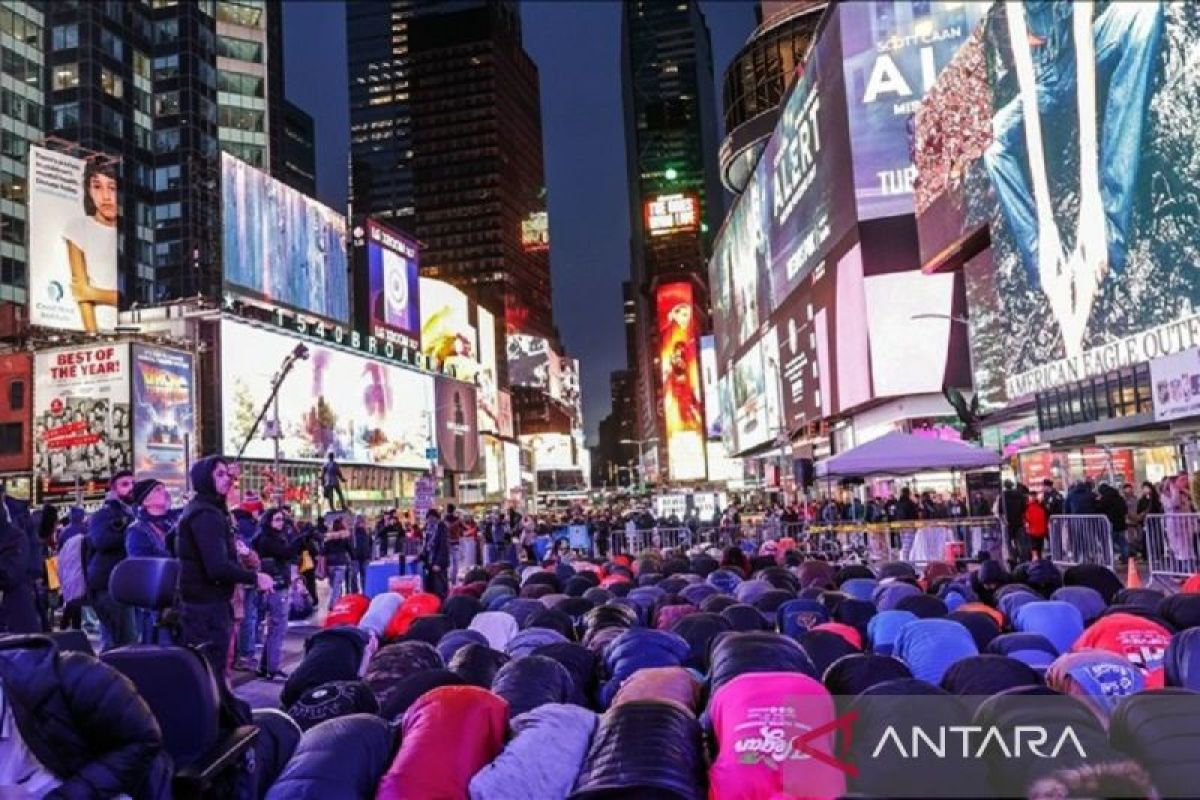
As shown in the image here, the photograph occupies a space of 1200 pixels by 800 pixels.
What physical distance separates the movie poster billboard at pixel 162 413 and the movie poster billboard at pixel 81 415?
53 cm

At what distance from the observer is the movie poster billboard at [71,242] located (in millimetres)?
39969

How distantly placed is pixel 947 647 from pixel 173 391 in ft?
142

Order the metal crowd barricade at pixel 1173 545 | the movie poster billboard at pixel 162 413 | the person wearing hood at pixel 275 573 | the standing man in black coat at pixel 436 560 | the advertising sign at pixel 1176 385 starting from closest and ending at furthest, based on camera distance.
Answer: the person wearing hood at pixel 275 573 → the metal crowd barricade at pixel 1173 545 → the standing man in black coat at pixel 436 560 → the advertising sign at pixel 1176 385 → the movie poster billboard at pixel 162 413

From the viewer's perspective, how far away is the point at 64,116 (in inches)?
3000

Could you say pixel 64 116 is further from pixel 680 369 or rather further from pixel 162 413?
pixel 680 369

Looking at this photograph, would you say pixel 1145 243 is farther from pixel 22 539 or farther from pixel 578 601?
pixel 22 539

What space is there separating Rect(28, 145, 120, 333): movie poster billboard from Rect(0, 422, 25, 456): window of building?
19.6 feet

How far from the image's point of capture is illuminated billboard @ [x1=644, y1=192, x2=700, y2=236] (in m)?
157

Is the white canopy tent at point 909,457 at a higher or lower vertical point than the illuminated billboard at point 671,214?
lower

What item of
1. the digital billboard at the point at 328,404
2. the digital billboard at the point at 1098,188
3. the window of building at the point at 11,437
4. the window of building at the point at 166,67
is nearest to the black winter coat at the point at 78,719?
the digital billboard at the point at 1098,188

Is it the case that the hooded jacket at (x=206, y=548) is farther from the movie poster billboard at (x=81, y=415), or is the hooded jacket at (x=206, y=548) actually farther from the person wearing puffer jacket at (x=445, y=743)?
the movie poster billboard at (x=81, y=415)

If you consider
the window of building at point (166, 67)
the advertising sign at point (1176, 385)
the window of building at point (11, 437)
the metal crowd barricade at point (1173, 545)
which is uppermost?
the window of building at point (166, 67)

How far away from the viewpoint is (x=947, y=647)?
22.4ft

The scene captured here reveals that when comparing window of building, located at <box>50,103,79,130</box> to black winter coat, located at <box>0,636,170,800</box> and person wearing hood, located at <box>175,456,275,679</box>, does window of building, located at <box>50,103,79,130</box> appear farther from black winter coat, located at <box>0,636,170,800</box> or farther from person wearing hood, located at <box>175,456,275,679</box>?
black winter coat, located at <box>0,636,170,800</box>
